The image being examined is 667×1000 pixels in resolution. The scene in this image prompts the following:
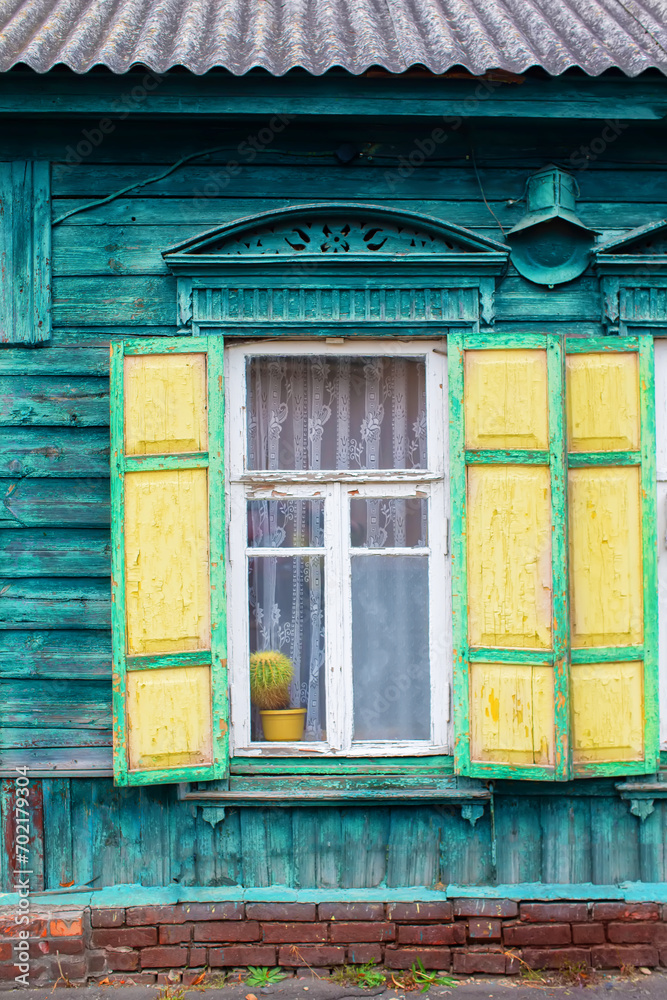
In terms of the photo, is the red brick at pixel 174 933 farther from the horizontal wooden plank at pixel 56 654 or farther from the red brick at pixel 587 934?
the red brick at pixel 587 934

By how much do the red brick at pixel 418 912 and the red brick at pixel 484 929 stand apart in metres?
0.09

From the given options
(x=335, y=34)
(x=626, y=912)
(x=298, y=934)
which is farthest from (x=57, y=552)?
(x=626, y=912)

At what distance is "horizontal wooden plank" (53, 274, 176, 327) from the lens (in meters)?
3.29

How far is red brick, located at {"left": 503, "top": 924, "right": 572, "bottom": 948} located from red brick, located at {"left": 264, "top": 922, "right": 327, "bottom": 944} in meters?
0.69

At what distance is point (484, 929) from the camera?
318cm

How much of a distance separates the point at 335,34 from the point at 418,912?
11.1 feet

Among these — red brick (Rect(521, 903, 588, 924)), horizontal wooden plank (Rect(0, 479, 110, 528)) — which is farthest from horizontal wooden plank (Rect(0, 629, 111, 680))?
red brick (Rect(521, 903, 588, 924))

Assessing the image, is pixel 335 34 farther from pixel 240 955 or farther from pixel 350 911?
pixel 240 955

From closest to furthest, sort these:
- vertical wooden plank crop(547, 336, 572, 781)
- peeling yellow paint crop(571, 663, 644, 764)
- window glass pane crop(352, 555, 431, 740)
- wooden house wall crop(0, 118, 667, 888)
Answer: vertical wooden plank crop(547, 336, 572, 781) → peeling yellow paint crop(571, 663, 644, 764) → wooden house wall crop(0, 118, 667, 888) → window glass pane crop(352, 555, 431, 740)

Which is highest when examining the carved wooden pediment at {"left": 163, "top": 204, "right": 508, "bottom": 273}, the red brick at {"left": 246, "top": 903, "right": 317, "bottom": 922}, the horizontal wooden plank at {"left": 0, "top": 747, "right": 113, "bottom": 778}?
the carved wooden pediment at {"left": 163, "top": 204, "right": 508, "bottom": 273}

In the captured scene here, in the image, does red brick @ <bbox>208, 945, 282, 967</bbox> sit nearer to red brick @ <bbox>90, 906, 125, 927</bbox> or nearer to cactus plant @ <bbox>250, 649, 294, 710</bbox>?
red brick @ <bbox>90, 906, 125, 927</bbox>

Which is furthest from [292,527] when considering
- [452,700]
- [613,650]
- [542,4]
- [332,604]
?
→ [542,4]

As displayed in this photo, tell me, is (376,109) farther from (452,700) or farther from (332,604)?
(452,700)

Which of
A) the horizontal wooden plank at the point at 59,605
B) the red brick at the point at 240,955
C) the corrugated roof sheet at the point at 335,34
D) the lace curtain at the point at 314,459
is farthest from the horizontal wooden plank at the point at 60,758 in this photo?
the corrugated roof sheet at the point at 335,34
